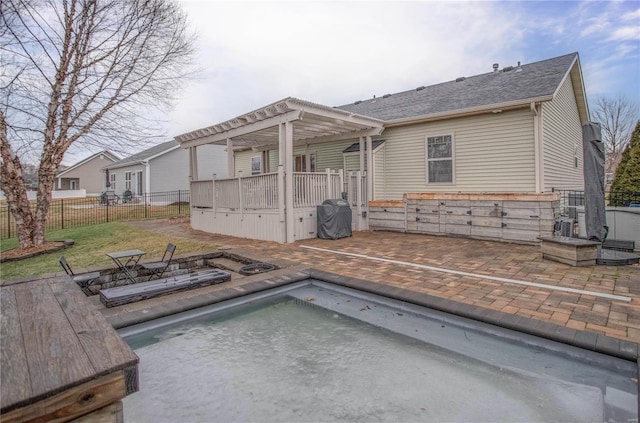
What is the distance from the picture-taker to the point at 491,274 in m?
4.78

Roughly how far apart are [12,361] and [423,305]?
3.28 metres

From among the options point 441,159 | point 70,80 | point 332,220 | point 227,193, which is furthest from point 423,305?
point 70,80

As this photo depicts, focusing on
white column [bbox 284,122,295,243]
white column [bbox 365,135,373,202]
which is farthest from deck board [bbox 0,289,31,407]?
white column [bbox 365,135,373,202]

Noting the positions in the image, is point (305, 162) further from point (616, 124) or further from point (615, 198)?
point (616, 124)

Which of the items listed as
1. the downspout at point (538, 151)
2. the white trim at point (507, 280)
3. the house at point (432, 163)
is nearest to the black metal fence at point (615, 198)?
the house at point (432, 163)

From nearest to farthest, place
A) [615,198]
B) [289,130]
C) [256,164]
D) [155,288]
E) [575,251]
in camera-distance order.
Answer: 1. [155,288]
2. [575,251]
3. [289,130]
4. [615,198]
5. [256,164]

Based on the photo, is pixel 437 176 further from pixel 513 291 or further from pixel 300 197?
pixel 513 291

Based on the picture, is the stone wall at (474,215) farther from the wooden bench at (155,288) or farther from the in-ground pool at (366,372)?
the wooden bench at (155,288)

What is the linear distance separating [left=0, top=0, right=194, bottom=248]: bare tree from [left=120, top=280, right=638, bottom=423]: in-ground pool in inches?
323

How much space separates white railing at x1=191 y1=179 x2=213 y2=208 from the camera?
10584mm

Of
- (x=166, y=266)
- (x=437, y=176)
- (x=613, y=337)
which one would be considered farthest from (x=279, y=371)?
(x=437, y=176)

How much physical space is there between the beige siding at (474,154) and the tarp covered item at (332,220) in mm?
2820

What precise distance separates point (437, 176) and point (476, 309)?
716cm

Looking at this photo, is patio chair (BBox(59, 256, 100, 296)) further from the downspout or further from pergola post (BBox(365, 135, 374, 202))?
the downspout
